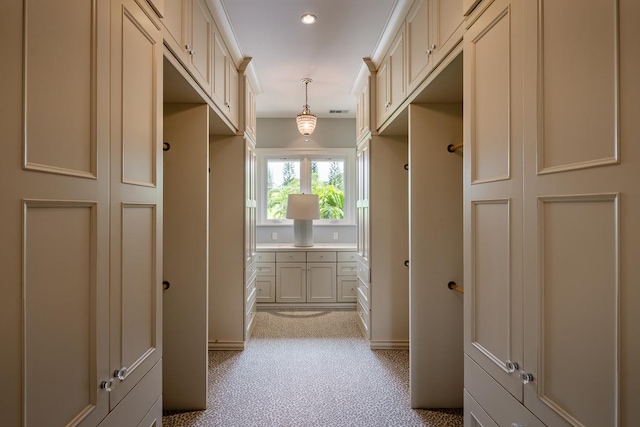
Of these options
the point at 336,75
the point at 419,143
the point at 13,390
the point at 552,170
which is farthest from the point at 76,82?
the point at 336,75

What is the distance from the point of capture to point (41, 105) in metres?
0.73

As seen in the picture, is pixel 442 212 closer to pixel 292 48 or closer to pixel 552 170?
pixel 552 170

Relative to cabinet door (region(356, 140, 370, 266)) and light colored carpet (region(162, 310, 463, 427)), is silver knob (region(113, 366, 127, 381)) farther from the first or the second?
cabinet door (region(356, 140, 370, 266))

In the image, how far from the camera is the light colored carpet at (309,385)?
2.21 metres

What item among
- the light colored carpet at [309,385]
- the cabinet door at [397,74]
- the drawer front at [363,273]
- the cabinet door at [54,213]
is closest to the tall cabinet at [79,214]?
the cabinet door at [54,213]

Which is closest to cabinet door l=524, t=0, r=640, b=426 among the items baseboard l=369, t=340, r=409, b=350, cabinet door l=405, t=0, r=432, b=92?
cabinet door l=405, t=0, r=432, b=92

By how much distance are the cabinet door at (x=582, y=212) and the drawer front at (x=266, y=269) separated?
3.77 meters

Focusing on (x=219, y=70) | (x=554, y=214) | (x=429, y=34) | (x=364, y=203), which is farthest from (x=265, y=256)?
(x=554, y=214)

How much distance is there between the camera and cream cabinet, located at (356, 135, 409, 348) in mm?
3289

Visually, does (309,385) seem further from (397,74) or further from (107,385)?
(397,74)

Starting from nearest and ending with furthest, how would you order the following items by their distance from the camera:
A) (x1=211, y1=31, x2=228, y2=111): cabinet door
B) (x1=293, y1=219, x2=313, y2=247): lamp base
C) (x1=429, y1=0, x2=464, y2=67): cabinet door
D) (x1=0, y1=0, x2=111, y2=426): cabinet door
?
(x1=0, y1=0, x2=111, y2=426): cabinet door → (x1=429, y1=0, x2=464, y2=67): cabinet door → (x1=211, y1=31, x2=228, y2=111): cabinet door → (x1=293, y1=219, x2=313, y2=247): lamp base

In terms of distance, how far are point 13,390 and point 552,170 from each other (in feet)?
4.08

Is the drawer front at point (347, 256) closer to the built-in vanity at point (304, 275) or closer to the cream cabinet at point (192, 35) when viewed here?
the built-in vanity at point (304, 275)

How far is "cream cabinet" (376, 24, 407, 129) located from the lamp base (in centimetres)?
186
